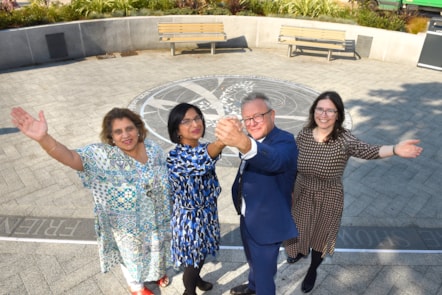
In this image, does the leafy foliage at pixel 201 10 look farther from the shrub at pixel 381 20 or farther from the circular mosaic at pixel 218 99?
the circular mosaic at pixel 218 99

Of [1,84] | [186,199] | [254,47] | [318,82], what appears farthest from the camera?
[254,47]

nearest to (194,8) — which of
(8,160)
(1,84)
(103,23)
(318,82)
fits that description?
(103,23)

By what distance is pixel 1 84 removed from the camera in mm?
9367

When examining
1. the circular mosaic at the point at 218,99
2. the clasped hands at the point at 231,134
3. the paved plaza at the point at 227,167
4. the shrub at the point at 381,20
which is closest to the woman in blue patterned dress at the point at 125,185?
the paved plaza at the point at 227,167

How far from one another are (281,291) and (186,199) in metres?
1.88

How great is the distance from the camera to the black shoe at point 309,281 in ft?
13.1

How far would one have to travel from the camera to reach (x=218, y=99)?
8.92 m

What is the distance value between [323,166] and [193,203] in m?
1.34

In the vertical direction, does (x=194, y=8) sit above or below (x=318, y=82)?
above

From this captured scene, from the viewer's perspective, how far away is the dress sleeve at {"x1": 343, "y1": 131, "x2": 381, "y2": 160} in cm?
322

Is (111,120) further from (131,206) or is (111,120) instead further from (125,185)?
(131,206)

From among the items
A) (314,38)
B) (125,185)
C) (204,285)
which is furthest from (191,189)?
(314,38)

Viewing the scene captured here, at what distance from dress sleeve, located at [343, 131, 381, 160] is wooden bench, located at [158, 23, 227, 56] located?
953cm

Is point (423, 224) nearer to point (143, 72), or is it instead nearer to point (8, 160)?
point (8, 160)
